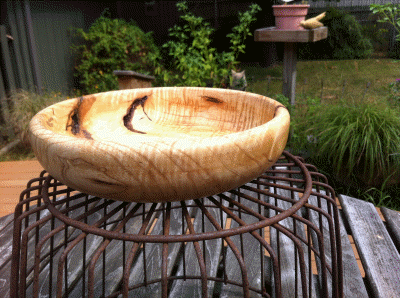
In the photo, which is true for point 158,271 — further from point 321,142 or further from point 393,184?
point 393,184

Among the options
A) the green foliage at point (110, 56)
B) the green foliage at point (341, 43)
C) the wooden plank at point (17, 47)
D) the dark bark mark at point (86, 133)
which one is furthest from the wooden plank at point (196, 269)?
the green foliage at point (341, 43)

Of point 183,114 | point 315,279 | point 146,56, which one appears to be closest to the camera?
point 183,114

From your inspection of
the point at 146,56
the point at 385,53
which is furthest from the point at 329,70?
the point at 146,56

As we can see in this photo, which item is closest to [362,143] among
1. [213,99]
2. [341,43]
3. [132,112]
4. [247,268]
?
[247,268]

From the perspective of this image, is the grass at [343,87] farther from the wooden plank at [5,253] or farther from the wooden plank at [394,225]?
the wooden plank at [5,253]

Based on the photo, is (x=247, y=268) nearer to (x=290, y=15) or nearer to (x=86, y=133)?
(x=86, y=133)

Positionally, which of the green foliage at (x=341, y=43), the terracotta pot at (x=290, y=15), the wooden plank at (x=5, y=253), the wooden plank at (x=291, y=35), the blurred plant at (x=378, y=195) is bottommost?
the blurred plant at (x=378, y=195)
